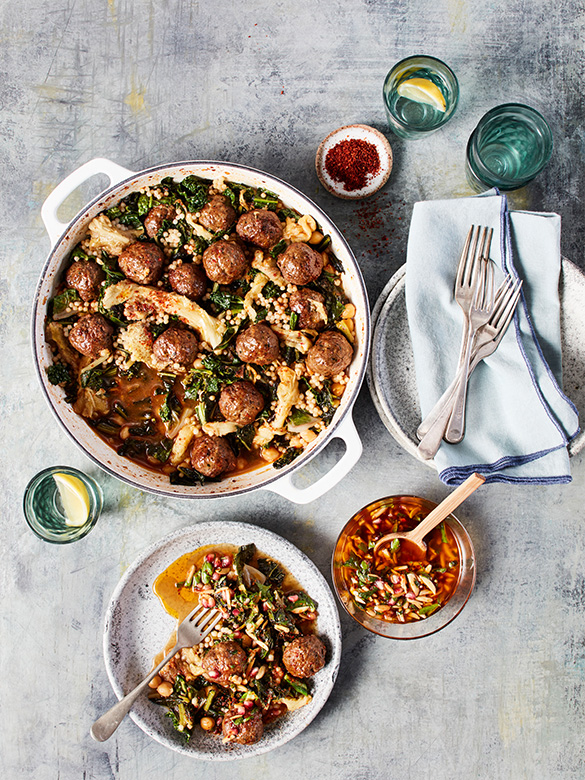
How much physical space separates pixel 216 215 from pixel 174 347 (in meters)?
0.72

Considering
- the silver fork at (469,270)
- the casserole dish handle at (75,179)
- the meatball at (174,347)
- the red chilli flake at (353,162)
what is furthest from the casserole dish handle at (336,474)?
the casserole dish handle at (75,179)

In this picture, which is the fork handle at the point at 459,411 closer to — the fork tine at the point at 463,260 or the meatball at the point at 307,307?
the fork tine at the point at 463,260

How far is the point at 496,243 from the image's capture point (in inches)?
120

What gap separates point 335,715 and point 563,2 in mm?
4483

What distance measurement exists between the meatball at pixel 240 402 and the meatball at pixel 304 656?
1303 millimetres

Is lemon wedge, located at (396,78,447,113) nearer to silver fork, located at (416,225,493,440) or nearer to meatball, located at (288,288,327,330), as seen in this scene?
silver fork, located at (416,225,493,440)

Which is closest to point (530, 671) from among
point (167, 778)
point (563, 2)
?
point (167, 778)

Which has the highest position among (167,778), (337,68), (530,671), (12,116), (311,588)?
(337,68)

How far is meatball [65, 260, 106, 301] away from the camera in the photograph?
2.96m

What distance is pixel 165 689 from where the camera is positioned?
10.8ft

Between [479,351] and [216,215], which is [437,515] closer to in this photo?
[479,351]

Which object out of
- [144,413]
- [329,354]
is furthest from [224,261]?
[144,413]

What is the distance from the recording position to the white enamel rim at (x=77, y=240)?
2.90m

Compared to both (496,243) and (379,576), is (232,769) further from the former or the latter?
(496,243)
